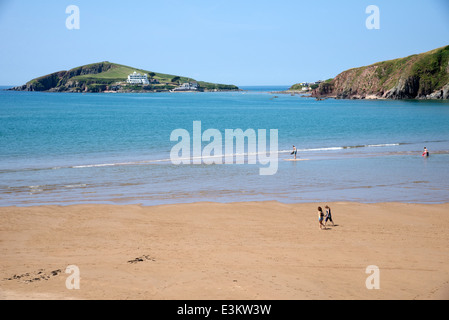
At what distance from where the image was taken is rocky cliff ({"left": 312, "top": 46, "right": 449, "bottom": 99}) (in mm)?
149375

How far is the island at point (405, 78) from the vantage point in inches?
5881

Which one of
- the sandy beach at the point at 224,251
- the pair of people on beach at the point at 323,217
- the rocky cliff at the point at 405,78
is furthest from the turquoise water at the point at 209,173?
the rocky cliff at the point at 405,78

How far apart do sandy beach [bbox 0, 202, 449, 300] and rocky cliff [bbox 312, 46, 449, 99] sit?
5667 inches

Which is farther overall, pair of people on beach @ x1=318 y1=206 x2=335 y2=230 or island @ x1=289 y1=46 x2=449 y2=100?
island @ x1=289 y1=46 x2=449 y2=100

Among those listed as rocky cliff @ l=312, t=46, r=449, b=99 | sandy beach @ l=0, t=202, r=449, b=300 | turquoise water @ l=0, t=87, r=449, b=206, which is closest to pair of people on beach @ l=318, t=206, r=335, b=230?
sandy beach @ l=0, t=202, r=449, b=300

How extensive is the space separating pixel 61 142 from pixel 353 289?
49587 millimetres

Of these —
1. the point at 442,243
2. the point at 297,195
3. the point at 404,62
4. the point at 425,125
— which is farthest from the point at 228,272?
the point at 404,62

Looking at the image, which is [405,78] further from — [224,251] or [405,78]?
[224,251]

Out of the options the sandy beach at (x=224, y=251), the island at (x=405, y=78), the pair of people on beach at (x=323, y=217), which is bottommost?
the sandy beach at (x=224, y=251)

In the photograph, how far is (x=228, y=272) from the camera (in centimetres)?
1421

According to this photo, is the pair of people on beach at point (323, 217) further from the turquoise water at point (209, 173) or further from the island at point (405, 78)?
the island at point (405, 78)

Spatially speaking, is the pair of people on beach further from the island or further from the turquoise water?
the island

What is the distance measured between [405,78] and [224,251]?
16028 cm

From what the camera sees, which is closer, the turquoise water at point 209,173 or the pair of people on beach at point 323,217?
the pair of people on beach at point 323,217
